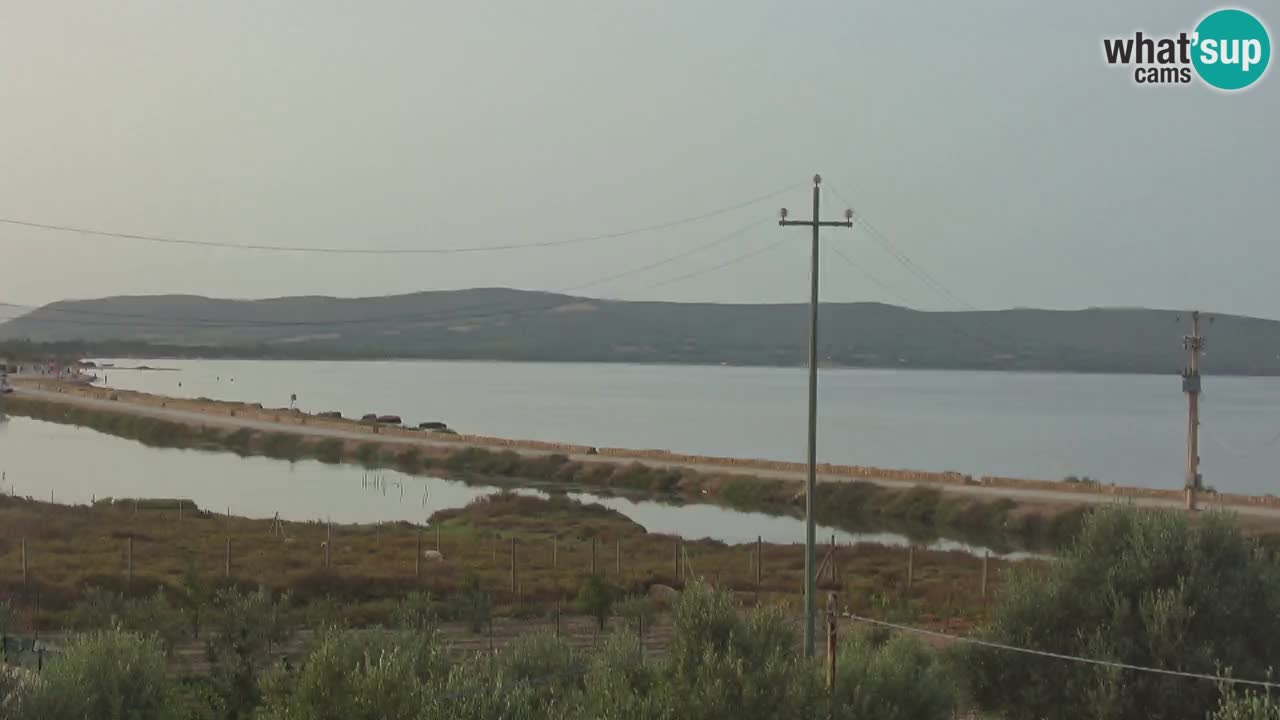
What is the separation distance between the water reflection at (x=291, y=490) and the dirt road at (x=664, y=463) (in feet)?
23.4

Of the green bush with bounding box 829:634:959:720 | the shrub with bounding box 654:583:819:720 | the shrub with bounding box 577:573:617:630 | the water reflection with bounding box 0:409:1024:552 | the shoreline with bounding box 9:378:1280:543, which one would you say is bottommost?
the water reflection with bounding box 0:409:1024:552

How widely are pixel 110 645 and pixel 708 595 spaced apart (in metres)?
6.76

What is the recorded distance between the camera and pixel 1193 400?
51438 millimetres

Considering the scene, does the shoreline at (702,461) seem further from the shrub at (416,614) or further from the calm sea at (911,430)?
the shrub at (416,614)

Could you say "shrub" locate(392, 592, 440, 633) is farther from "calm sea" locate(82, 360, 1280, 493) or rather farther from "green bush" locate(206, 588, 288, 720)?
"calm sea" locate(82, 360, 1280, 493)

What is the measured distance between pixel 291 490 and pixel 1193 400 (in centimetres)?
4564

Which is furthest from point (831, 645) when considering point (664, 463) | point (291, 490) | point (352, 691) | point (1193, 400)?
point (664, 463)

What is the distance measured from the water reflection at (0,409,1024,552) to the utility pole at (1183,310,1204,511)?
8.85m

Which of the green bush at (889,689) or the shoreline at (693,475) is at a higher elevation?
the green bush at (889,689)

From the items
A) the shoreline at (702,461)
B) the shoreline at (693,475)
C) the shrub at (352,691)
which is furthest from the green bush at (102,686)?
the shoreline at (693,475)

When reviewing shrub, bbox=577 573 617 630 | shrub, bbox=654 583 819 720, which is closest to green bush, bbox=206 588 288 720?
shrub, bbox=654 583 819 720

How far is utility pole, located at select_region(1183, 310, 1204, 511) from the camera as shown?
164 ft

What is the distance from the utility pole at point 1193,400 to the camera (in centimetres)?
5012

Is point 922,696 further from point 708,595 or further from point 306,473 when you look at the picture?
point 306,473
